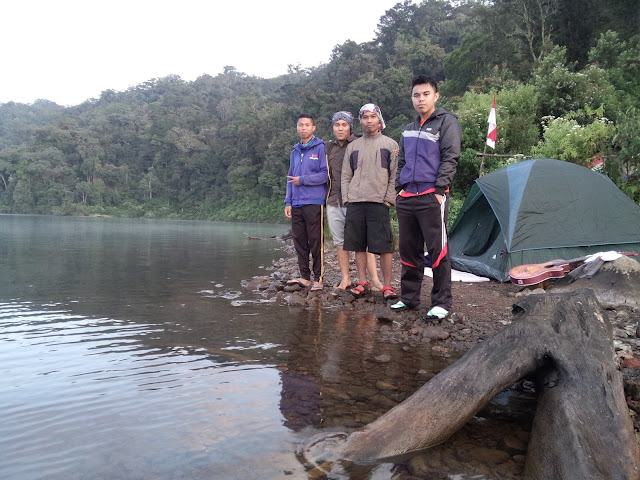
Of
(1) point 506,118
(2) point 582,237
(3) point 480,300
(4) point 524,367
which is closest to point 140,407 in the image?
(4) point 524,367

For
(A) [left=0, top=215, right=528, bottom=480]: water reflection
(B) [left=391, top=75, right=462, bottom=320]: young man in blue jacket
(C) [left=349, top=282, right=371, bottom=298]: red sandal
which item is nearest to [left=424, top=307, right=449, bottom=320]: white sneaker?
(B) [left=391, top=75, right=462, bottom=320]: young man in blue jacket

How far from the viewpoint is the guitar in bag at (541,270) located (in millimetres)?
5738

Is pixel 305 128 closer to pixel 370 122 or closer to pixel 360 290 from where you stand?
pixel 370 122

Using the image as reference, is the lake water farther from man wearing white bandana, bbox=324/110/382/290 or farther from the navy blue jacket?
the navy blue jacket

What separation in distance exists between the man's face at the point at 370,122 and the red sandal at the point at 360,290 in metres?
1.59

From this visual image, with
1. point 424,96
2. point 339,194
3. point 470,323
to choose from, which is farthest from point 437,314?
point 339,194

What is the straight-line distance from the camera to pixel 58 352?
3.17 metres

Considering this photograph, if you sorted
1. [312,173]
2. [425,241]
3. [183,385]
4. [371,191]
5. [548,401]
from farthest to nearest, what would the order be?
[312,173] < [371,191] < [425,241] < [183,385] < [548,401]

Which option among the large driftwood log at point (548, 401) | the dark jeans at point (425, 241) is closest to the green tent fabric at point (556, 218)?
the dark jeans at point (425, 241)

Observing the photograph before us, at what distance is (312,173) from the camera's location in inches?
211

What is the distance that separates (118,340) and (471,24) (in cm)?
6046

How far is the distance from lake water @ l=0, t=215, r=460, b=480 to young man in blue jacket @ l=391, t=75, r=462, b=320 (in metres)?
0.73

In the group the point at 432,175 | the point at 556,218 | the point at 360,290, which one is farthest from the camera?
the point at 556,218

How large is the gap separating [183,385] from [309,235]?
3.04m
